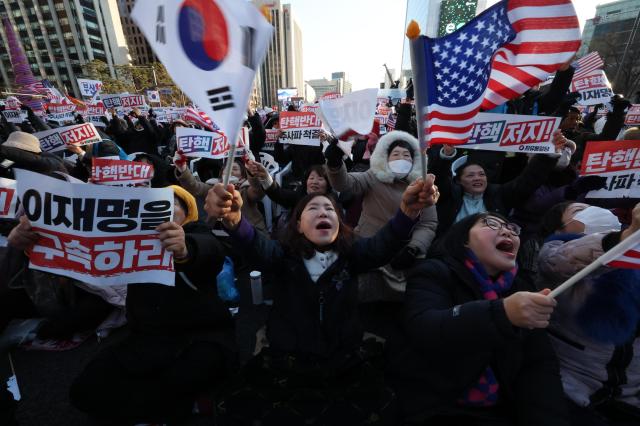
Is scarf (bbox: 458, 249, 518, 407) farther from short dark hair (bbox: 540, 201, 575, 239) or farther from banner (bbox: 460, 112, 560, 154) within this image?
banner (bbox: 460, 112, 560, 154)

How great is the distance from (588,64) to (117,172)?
28.3 feet

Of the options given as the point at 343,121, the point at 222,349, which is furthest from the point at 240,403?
A: the point at 343,121

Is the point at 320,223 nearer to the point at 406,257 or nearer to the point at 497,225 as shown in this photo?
the point at 497,225

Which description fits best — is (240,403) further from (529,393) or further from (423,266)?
(529,393)

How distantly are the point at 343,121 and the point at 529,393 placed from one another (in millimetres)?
2394

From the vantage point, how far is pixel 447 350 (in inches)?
60.5

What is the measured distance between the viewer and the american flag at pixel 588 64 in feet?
19.8

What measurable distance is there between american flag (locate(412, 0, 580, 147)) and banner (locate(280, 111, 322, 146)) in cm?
311

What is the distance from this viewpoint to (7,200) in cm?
216

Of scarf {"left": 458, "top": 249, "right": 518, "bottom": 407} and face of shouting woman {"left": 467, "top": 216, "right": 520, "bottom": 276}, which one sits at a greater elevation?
face of shouting woman {"left": 467, "top": 216, "right": 520, "bottom": 276}

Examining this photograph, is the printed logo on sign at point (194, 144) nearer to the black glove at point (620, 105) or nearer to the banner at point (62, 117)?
the black glove at point (620, 105)

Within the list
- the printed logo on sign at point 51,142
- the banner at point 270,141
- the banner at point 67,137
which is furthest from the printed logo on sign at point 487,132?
the printed logo on sign at point 51,142

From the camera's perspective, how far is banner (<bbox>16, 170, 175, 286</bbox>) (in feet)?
4.98

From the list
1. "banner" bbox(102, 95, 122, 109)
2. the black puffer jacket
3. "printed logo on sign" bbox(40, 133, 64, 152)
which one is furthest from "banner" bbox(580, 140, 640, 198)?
"banner" bbox(102, 95, 122, 109)
